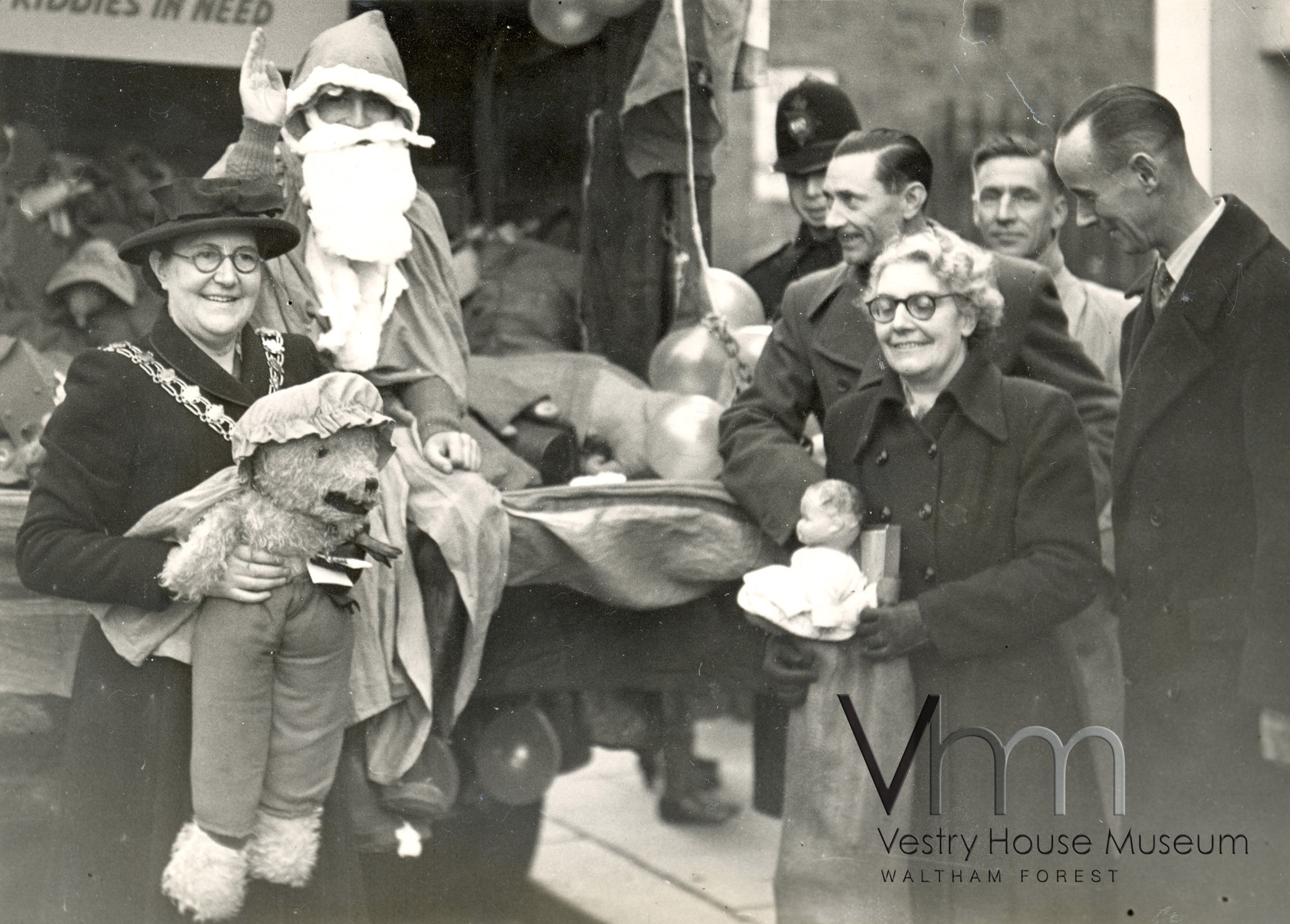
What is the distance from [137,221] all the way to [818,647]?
2186 mm

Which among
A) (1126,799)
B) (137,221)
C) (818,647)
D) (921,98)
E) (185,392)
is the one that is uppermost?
(921,98)

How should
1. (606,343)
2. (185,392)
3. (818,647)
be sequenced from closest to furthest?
(185,392) → (818,647) → (606,343)

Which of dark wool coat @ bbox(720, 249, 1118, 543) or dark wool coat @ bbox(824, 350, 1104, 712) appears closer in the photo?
dark wool coat @ bbox(824, 350, 1104, 712)

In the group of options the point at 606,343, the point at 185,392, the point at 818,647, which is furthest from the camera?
the point at 606,343

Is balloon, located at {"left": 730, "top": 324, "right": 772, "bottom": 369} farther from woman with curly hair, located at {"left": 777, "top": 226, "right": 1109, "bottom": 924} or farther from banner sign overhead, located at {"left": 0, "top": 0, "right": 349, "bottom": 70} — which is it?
banner sign overhead, located at {"left": 0, "top": 0, "right": 349, "bottom": 70}

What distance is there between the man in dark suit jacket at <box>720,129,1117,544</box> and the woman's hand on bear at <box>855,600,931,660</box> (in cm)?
32

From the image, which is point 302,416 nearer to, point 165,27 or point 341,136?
point 341,136

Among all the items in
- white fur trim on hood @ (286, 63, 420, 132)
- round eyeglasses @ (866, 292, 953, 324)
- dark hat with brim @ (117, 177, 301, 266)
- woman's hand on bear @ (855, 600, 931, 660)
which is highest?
white fur trim on hood @ (286, 63, 420, 132)

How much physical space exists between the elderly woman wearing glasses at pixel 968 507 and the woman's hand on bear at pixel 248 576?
1.55 metres

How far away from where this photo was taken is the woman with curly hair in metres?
4.29

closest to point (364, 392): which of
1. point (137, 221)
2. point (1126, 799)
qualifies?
point (137, 221)

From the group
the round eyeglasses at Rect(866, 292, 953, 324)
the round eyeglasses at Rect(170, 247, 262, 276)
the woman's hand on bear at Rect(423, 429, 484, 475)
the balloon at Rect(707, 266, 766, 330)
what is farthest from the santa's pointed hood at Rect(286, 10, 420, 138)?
the round eyeglasses at Rect(866, 292, 953, 324)

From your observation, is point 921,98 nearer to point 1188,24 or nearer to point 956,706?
point 1188,24

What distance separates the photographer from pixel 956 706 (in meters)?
4.40
